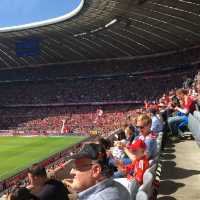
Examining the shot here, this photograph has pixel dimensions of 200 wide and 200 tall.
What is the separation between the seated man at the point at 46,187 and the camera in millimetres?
4695

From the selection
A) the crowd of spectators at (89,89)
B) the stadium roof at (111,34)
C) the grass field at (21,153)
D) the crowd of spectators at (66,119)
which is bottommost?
the grass field at (21,153)

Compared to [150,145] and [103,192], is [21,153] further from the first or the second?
[103,192]

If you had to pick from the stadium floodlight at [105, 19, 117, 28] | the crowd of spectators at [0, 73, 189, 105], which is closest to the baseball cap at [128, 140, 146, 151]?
the stadium floodlight at [105, 19, 117, 28]

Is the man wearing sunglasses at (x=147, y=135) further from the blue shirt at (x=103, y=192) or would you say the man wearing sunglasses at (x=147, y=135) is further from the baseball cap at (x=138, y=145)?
the blue shirt at (x=103, y=192)

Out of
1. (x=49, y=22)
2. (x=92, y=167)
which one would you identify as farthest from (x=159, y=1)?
(x=92, y=167)

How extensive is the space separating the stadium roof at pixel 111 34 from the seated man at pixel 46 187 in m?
29.6

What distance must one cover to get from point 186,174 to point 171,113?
9173 mm

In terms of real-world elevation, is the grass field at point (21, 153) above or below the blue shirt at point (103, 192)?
below

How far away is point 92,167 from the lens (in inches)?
140

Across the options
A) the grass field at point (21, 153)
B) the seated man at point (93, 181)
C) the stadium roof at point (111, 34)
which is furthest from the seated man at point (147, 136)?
the stadium roof at point (111, 34)

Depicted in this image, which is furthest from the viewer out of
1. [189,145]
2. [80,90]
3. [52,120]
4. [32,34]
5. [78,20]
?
[80,90]

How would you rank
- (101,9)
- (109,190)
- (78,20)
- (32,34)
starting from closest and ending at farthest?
(109,190), (101,9), (78,20), (32,34)

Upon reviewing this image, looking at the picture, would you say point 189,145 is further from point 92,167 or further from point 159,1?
point 159,1

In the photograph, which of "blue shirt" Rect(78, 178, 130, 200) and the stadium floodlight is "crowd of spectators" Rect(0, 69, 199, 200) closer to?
"blue shirt" Rect(78, 178, 130, 200)
